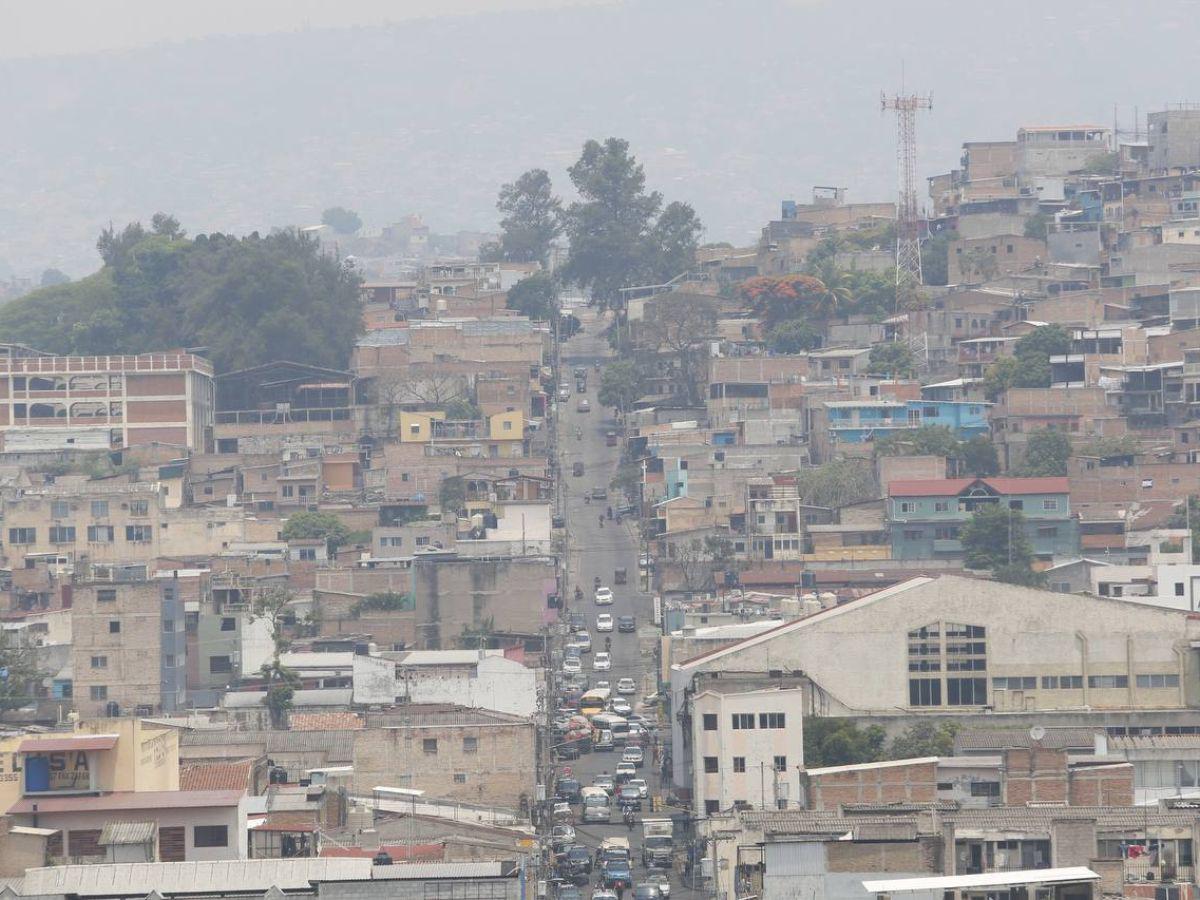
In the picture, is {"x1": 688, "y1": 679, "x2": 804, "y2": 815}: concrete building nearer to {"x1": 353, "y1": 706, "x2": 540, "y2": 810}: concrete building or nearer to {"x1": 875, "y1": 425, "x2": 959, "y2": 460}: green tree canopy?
{"x1": 353, "y1": 706, "x2": 540, "y2": 810}: concrete building

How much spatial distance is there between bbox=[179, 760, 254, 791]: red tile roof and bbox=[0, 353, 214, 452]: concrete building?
66308 millimetres

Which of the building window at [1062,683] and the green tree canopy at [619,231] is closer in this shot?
Result: the building window at [1062,683]

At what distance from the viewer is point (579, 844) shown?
63906 mm

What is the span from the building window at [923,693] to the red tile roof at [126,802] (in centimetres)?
3561

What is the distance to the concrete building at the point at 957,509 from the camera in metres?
96.5

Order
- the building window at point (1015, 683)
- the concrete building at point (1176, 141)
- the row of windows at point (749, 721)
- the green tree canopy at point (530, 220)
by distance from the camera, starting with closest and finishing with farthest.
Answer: the row of windows at point (749, 721) → the building window at point (1015, 683) → the concrete building at point (1176, 141) → the green tree canopy at point (530, 220)

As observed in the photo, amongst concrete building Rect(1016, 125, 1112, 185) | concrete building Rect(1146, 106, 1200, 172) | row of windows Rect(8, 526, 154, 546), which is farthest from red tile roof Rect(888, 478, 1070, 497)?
concrete building Rect(1016, 125, 1112, 185)

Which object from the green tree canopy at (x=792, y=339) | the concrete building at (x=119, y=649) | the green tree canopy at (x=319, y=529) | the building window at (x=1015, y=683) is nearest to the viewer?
the building window at (x=1015, y=683)

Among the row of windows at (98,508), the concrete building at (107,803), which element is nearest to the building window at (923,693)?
the row of windows at (98,508)

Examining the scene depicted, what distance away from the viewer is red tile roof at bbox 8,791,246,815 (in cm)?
4203

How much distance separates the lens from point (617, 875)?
5931cm

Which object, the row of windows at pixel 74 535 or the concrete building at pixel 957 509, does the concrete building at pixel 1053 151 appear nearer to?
the concrete building at pixel 957 509

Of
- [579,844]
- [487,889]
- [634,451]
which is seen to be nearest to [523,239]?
[634,451]

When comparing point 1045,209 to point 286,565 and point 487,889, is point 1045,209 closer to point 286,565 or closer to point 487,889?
point 286,565
